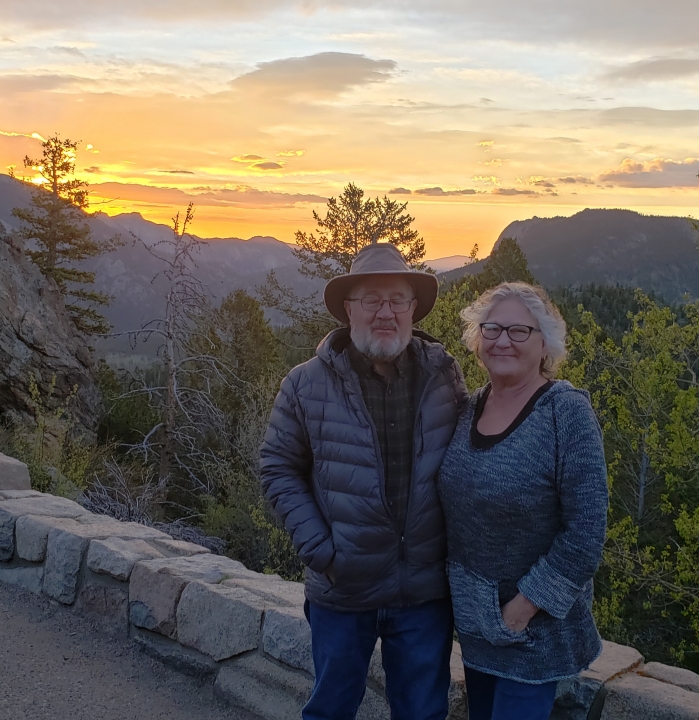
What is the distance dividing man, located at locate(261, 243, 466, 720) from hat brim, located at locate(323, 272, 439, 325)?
11mm

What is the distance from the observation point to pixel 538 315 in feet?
7.74

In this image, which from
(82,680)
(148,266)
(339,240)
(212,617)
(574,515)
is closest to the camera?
(574,515)

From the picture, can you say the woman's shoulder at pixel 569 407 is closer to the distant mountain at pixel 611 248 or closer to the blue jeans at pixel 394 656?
the blue jeans at pixel 394 656

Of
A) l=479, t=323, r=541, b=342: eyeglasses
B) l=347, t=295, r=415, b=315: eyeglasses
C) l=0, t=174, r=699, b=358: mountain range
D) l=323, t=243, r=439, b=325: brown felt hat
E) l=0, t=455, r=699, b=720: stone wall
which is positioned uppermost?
l=0, t=174, r=699, b=358: mountain range

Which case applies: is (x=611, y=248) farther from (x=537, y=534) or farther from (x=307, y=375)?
(x=537, y=534)

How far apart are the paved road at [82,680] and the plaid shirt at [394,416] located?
1.59 meters

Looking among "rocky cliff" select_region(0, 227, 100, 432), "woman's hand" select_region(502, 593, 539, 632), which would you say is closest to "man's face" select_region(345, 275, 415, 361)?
"woman's hand" select_region(502, 593, 539, 632)

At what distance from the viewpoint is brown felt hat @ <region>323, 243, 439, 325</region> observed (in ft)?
8.46

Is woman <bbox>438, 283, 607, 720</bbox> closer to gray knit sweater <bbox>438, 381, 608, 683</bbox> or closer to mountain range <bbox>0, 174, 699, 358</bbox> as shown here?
gray knit sweater <bbox>438, 381, 608, 683</bbox>

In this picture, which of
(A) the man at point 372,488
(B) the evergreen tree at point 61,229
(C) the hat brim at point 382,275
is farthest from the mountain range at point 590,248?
(A) the man at point 372,488

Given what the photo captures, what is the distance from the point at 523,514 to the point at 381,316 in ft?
2.64

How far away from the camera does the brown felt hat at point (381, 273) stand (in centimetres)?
258

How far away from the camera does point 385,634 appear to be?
257 cm

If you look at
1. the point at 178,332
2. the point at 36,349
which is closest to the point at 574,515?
the point at 178,332
